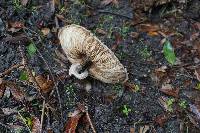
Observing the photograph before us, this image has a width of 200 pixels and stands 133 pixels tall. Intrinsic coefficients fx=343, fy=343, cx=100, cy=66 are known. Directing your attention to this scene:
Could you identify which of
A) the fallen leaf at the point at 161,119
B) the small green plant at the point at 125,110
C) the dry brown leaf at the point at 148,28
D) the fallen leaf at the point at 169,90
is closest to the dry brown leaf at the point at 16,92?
the small green plant at the point at 125,110

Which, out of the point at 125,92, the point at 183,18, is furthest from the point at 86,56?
the point at 183,18

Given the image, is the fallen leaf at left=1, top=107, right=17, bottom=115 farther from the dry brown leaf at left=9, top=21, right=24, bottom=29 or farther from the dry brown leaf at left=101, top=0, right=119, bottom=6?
the dry brown leaf at left=101, top=0, right=119, bottom=6

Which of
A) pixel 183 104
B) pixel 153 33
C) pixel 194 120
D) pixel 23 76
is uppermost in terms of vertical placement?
pixel 153 33

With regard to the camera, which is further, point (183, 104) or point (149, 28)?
point (149, 28)

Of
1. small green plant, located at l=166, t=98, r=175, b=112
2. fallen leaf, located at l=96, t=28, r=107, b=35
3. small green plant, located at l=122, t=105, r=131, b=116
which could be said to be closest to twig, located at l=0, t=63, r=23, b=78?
fallen leaf, located at l=96, t=28, r=107, b=35

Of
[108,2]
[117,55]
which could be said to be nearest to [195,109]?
[117,55]

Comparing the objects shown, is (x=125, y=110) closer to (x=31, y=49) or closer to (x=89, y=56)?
(x=89, y=56)
